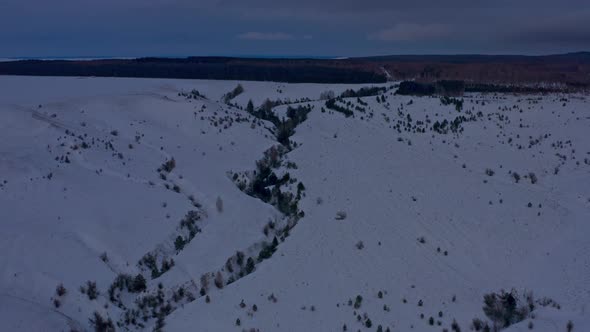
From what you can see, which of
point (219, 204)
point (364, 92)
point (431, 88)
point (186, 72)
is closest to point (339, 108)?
point (364, 92)

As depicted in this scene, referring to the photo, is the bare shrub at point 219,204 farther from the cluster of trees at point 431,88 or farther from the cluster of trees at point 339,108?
the cluster of trees at point 431,88

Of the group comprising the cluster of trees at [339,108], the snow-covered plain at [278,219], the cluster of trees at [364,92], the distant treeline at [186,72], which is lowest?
the snow-covered plain at [278,219]

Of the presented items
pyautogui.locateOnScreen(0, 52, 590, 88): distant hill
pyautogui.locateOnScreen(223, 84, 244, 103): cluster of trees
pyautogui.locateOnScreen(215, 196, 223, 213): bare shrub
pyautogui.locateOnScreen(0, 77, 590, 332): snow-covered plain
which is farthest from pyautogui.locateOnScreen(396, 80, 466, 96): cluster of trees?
pyautogui.locateOnScreen(215, 196, 223, 213): bare shrub

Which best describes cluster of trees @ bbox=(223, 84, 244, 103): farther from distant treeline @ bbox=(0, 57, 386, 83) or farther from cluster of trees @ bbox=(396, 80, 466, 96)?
cluster of trees @ bbox=(396, 80, 466, 96)

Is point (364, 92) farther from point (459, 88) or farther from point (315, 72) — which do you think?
point (315, 72)

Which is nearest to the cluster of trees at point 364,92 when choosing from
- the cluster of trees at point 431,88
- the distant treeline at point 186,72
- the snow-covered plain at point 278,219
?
the cluster of trees at point 431,88

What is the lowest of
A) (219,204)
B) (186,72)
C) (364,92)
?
(219,204)

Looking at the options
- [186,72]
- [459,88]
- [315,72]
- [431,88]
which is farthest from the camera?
[315,72]

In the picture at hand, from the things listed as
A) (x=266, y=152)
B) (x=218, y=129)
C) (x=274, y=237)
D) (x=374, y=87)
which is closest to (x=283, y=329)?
(x=274, y=237)

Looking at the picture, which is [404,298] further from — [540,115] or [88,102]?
[540,115]

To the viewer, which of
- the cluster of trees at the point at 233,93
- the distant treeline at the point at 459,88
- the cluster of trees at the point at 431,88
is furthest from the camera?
the distant treeline at the point at 459,88
